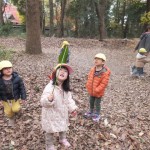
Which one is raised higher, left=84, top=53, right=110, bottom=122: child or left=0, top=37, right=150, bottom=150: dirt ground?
left=84, top=53, right=110, bottom=122: child

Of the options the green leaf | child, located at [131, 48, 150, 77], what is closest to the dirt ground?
child, located at [131, 48, 150, 77]

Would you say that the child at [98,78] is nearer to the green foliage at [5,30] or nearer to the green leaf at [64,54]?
the green leaf at [64,54]

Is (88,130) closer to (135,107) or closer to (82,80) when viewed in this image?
(135,107)

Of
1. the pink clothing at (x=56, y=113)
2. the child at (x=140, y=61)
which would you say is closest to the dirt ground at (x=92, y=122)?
the child at (x=140, y=61)

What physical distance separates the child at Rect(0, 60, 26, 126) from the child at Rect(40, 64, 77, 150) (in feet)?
3.69

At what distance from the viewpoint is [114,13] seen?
1610 inches

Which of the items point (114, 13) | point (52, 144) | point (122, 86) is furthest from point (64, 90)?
point (114, 13)

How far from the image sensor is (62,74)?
4922 millimetres

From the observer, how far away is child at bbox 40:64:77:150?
192 inches

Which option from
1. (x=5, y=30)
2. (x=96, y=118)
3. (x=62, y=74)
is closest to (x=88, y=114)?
(x=96, y=118)

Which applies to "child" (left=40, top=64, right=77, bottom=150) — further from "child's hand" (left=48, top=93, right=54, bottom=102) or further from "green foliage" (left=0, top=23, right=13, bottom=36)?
"green foliage" (left=0, top=23, right=13, bottom=36)

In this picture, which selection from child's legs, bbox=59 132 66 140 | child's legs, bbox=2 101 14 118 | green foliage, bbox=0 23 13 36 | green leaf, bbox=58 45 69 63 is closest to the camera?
green leaf, bbox=58 45 69 63

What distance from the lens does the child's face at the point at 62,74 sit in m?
4.89

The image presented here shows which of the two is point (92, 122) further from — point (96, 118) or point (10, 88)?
point (10, 88)
